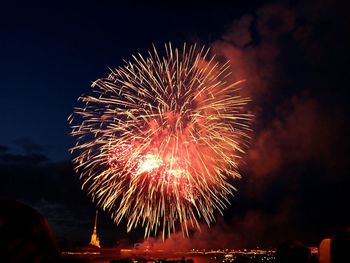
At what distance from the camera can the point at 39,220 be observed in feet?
7.00

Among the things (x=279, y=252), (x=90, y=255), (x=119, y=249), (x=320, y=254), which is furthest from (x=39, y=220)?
(x=119, y=249)

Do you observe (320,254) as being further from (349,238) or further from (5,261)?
(5,261)

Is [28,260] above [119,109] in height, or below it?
below

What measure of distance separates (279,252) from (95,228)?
194 metres

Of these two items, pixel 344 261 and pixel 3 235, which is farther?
pixel 344 261

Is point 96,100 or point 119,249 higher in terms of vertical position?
point 96,100

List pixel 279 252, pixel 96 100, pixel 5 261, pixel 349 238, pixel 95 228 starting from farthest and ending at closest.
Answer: pixel 95 228
pixel 96 100
pixel 279 252
pixel 349 238
pixel 5 261

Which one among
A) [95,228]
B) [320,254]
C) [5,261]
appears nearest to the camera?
[5,261]

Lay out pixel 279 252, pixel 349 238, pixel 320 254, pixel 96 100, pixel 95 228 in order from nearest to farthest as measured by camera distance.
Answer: pixel 349 238 < pixel 279 252 < pixel 320 254 < pixel 96 100 < pixel 95 228

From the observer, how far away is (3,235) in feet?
6.73

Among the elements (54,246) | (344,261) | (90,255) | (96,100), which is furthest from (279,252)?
(90,255)

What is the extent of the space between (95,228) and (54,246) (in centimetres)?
19705

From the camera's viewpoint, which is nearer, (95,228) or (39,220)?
(39,220)

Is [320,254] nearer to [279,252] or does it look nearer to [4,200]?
[279,252]
